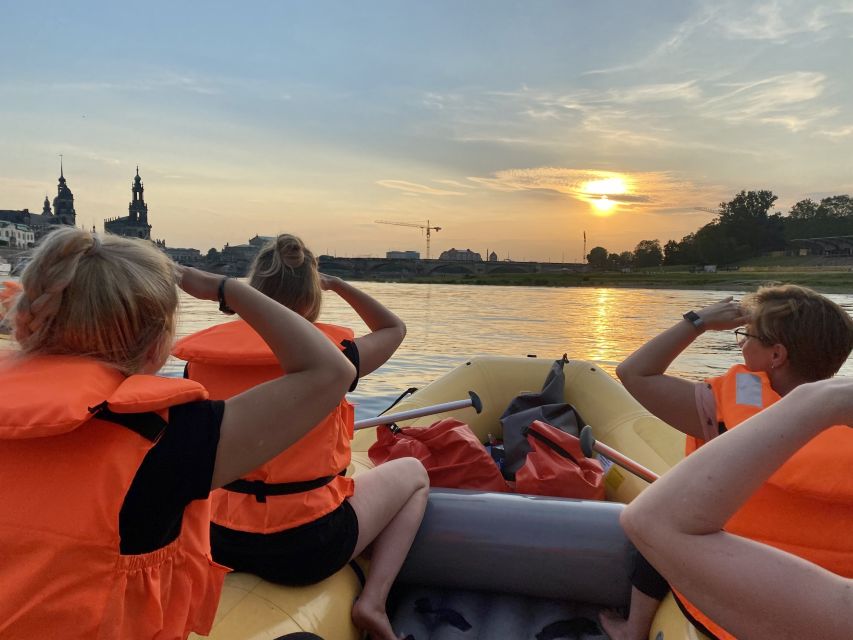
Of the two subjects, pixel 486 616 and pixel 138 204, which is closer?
pixel 486 616

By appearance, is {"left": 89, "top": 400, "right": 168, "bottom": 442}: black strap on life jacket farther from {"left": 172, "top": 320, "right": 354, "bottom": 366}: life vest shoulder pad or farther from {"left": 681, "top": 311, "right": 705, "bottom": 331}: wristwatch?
{"left": 681, "top": 311, "right": 705, "bottom": 331}: wristwatch

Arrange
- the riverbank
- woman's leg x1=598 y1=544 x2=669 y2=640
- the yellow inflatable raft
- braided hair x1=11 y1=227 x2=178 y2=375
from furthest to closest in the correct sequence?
the riverbank, woman's leg x1=598 y1=544 x2=669 y2=640, the yellow inflatable raft, braided hair x1=11 y1=227 x2=178 y2=375

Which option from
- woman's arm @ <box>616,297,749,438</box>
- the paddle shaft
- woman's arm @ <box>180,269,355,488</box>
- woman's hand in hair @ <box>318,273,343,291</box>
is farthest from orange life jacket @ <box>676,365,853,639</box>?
woman's hand in hair @ <box>318,273,343,291</box>

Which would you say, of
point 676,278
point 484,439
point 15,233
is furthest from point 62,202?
point 484,439

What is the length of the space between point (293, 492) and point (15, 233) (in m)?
102

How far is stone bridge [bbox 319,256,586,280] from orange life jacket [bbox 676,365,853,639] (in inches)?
2201

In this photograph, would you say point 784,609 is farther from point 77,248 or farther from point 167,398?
point 77,248

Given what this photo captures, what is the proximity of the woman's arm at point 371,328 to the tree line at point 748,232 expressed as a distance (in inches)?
2729

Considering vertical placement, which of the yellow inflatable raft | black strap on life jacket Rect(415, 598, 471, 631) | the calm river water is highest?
the yellow inflatable raft

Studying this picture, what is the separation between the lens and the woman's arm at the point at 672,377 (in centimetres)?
173

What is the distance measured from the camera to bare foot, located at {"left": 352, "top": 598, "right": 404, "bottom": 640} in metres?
1.77

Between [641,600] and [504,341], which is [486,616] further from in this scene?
[504,341]

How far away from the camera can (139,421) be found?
0.93 m

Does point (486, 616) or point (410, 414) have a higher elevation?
point (410, 414)
